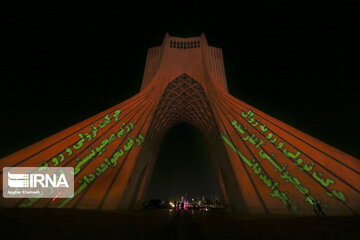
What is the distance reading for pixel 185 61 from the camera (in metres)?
14.8

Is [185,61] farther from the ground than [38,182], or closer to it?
farther from the ground

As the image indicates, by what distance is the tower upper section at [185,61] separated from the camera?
14.0 meters

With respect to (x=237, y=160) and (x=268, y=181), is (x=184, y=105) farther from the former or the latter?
(x=268, y=181)

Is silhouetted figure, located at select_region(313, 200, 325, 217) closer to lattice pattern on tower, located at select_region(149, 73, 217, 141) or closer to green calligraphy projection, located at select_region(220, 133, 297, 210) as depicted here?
green calligraphy projection, located at select_region(220, 133, 297, 210)

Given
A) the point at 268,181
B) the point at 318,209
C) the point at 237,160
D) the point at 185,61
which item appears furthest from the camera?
the point at 185,61

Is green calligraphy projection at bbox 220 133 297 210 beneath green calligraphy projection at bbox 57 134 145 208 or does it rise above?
beneath

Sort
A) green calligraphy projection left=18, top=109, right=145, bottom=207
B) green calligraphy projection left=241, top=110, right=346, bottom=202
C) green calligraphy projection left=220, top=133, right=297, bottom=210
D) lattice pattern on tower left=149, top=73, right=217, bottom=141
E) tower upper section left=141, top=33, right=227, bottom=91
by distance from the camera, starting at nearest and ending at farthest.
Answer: green calligraphy projection left=241, top=110, right=346, bottom=202 → green calligraphy projection left=220, top=133, right=297, bottom=210 → green calligraphy projection left=18, top=109, right=145, bottom=207 → tower upper section left=141, top=33, right=227, bottom=91 → lattice pattern on tower left=149, top=73, right=217, bottom=141

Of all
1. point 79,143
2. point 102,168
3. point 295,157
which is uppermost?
point 79,143

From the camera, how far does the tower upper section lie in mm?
13953

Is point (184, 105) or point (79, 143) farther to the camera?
point (184, 105)

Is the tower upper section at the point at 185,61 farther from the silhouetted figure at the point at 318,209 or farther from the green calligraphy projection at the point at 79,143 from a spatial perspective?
the silhouetted figure at the point at 318,209

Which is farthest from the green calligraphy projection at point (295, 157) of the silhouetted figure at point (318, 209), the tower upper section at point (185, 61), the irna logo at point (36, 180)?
the irna logo at point (36, 180)

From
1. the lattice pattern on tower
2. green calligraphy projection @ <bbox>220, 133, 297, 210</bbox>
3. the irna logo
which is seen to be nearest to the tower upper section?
the lattice pattern on tower

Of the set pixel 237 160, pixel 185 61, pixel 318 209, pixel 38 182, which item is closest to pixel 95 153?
pixel 38 182
